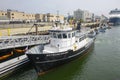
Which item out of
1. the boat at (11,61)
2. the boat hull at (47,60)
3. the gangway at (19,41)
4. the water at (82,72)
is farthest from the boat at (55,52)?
the gangway at (19,41)

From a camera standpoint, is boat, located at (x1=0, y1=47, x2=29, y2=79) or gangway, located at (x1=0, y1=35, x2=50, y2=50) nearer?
boat, located at (x1=0, y1=47, x2=29, y2=79)

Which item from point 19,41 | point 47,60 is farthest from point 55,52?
point 19,41

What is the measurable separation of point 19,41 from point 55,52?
7.62m

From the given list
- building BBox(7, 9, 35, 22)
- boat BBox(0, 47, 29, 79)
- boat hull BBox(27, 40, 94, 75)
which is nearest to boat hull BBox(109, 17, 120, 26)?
building BBox(7, 9, 35, 22)

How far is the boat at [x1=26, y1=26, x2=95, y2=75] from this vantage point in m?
23.3

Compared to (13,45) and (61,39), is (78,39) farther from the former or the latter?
(13,45)

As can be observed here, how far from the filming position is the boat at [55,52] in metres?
23.3

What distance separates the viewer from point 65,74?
2472cm

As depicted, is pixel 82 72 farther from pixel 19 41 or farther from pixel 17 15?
pixel 17 15

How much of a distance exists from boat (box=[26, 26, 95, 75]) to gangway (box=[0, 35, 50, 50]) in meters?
2.94

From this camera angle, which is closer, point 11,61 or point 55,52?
point 11,61

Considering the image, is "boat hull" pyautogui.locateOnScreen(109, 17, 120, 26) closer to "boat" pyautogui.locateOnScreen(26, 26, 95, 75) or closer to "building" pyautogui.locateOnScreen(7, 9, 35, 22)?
"building" pyautogui.locateOnScreen(7, 9, 35, 22)

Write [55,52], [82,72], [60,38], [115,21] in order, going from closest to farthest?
1. [55,52]
2. [82,72]
3. [60,38]
4. [115,21]

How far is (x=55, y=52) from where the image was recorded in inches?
974
